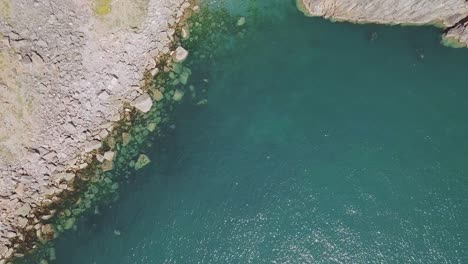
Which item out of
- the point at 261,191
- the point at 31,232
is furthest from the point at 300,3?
the point at 31,232

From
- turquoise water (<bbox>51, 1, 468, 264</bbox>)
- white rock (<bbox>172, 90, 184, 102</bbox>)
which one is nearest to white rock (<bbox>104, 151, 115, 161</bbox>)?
turquoise water (<bbox>51, 1, 468, 264</bbox>)

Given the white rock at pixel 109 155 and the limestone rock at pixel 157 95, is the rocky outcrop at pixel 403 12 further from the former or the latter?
the white rock at pixel 109 155

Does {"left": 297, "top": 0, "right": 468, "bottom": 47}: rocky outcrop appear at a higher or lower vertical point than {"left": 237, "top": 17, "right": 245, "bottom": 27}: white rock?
lower

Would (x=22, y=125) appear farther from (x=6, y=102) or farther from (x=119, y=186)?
(x=119, y=186)

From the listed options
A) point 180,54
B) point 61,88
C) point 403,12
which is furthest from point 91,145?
point 403,12

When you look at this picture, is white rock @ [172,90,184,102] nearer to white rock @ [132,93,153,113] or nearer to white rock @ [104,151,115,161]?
white rock @ [132,93,153,113]
